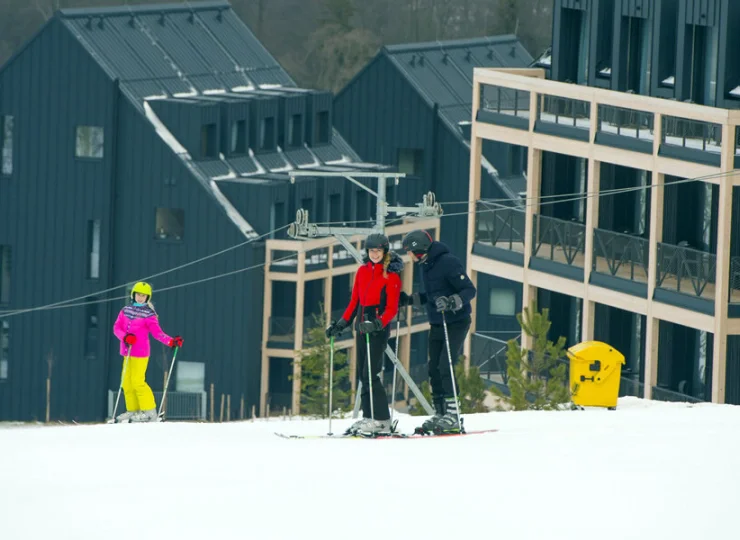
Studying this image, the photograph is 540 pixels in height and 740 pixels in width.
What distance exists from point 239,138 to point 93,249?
15.5ft

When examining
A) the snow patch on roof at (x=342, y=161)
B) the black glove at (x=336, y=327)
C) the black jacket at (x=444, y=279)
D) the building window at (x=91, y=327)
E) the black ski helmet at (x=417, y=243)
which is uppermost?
the black ski helmet at (x=417, y=243)

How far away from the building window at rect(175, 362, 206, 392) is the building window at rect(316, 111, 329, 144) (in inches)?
391

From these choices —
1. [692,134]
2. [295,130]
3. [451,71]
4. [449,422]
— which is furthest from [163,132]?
[449,422]

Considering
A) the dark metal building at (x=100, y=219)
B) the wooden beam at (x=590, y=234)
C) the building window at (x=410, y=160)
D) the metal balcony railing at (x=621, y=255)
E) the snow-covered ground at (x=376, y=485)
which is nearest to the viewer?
the snow-covered ground at (x=376, y=485)

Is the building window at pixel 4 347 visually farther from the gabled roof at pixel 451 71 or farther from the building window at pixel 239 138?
the gabled roof at pixel 451 71

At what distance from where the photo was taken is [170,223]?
5594 cm

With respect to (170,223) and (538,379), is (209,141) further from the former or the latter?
(538,379)

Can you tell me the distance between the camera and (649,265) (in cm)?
3822

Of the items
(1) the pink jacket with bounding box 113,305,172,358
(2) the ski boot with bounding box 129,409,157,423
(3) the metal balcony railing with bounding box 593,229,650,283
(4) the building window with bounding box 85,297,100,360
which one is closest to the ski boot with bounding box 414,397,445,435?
(1) the pink jacket with bounding box 113,305,172,358

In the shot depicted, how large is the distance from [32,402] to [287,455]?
3639 centimetres

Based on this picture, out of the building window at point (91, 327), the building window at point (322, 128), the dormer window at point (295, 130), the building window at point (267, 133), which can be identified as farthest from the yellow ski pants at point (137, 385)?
the building window at point (322, 128)

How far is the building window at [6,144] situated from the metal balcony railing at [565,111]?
60.2 feet

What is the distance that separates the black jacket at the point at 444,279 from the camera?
21828 millimetres

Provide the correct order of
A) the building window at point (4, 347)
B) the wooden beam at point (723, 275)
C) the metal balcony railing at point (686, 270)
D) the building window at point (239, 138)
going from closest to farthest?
the wooden beam at point (723, 275), the metal balcony railing at point (686, 270), the building window at point (4, 347), the building window at point (239, 138)
